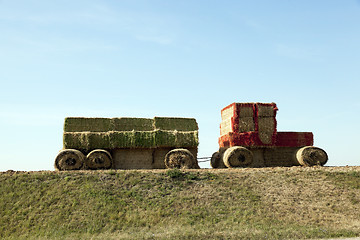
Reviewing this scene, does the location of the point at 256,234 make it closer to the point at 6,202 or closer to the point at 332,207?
the point at 332,207

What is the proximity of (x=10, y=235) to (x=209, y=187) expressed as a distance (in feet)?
38.4

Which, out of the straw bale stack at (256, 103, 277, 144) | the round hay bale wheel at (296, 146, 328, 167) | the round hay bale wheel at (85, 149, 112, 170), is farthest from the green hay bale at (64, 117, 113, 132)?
the round hay bale wheel at (296, 146, 328, 167)

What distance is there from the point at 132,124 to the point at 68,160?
5.64 metres

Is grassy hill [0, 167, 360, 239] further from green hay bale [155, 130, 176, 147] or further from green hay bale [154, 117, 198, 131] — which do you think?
green hay bale [154, 117, 198, 131]

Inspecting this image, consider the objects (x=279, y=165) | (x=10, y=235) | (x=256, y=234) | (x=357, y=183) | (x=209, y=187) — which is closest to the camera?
(x=256, y=234)

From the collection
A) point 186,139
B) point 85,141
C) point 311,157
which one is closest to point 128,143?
point 85,141

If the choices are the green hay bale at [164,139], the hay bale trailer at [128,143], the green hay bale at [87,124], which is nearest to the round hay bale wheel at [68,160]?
the hay bale trailer at [128,143]

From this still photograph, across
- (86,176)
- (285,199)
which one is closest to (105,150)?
(86,176)

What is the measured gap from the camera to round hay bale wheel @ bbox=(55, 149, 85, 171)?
90.5 ft

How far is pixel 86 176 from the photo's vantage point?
25.3 metres

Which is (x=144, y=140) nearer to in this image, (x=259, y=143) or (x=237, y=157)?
(x=237, y=157)

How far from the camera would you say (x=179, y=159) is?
28453 mm

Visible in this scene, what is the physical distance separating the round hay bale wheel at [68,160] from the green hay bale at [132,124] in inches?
148

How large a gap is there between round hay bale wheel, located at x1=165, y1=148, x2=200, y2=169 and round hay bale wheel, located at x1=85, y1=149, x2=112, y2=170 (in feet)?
14.6
